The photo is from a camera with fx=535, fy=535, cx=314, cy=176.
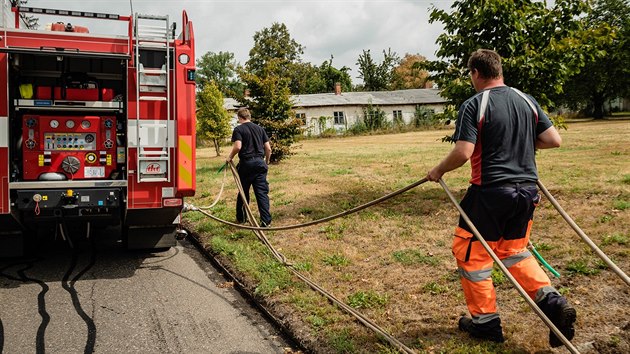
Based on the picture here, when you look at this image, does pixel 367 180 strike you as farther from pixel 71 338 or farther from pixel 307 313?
pixel 71 338

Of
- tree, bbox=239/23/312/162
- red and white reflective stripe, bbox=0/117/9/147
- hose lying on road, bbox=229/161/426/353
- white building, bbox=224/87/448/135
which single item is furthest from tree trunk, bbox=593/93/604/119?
red and white reflective stripe, bbox=0/117/9/147

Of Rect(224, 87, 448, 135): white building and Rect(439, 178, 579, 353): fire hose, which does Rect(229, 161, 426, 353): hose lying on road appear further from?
Rect(224, 87, 448, 135): white building

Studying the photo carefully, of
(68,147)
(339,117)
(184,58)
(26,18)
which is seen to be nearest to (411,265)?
(184,58)

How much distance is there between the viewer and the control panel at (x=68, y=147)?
20.7 feet

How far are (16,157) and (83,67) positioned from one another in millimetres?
1377

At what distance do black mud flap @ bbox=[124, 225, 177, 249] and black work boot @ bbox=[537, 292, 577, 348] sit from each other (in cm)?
496

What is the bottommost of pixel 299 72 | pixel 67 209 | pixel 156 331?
pixel 156 331

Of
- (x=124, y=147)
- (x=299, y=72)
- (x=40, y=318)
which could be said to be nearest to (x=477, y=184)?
(x=40, y=318)

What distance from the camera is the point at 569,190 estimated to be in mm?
9414

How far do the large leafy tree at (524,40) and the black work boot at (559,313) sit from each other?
18.2 feet

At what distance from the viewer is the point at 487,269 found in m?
3.86

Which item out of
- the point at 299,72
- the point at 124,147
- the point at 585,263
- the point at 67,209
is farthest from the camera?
the point at 299,72

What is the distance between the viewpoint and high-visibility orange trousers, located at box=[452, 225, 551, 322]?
3812mm

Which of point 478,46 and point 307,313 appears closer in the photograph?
point 307,313
